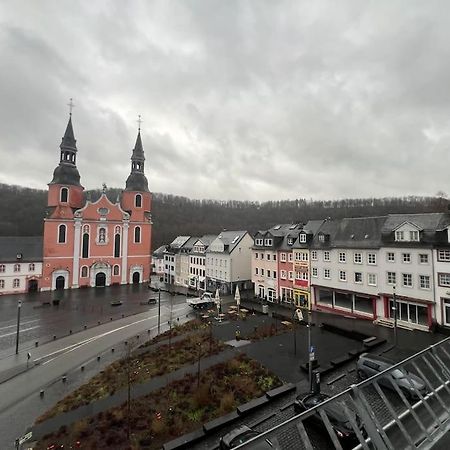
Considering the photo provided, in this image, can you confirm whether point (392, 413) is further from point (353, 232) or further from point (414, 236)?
point (353, 232)

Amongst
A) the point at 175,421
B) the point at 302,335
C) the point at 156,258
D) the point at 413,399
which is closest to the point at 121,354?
the point at 175,421

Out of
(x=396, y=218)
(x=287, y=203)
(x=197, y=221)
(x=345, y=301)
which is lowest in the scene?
(x=345, y=301)

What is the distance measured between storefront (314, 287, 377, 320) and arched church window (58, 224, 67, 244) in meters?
42.9

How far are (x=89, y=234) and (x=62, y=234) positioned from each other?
14.4ft

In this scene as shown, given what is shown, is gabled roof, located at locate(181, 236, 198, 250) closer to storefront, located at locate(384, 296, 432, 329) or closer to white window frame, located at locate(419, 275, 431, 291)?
storefront, located at locate(384, 296, 432, 329)

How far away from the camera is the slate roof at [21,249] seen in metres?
45.5

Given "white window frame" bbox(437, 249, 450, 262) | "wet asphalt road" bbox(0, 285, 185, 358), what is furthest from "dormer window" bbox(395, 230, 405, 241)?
"wet asphalt road" bbox(0, 285, 185, 358)

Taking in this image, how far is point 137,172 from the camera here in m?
61.7

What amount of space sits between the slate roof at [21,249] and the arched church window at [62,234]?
309 cm

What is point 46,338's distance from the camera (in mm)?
24703

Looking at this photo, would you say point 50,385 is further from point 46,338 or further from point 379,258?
point 379,258

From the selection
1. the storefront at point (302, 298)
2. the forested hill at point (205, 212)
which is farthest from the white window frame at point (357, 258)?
the forested hill at point (205, 212)

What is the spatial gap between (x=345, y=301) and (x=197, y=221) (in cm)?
7171

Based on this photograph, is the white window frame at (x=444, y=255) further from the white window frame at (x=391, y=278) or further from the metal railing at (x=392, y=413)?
the metal railing at (x=392, y=413)
